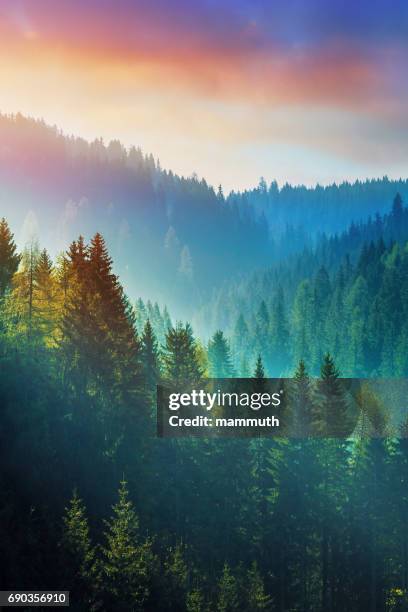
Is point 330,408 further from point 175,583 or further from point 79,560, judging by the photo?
point 79,560

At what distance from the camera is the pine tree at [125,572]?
3884 cm

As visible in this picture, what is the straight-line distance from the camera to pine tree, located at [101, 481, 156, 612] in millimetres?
38844

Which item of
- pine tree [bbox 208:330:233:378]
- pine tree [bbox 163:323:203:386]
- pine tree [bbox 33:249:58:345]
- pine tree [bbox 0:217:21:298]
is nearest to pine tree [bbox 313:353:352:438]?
pine tree [bbox 163:323:203:386]

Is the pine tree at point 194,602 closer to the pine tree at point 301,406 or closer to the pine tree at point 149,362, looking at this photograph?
the pine tree at point 301,406

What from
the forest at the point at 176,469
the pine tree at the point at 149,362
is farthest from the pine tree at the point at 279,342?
the forest at the point at 176,469

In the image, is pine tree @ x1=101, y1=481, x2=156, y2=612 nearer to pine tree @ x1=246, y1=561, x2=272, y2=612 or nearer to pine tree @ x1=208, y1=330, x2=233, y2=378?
pine tree @ x1=246, y1=561, x2=272, y2=612

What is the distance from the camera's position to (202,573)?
161 feet

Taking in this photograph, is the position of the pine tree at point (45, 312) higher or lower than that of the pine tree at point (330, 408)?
higher

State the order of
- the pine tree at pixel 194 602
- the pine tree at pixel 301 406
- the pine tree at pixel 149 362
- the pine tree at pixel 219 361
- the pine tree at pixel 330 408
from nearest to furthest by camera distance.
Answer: the pine tree at pixel 194 602 < the pine tree at pixel 301 406 < the pine tree at pixel 330 408 < the pine tree at pixel 149 362 < the pine tree at pixel 219 361

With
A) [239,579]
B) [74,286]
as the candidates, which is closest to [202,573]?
[239,579]

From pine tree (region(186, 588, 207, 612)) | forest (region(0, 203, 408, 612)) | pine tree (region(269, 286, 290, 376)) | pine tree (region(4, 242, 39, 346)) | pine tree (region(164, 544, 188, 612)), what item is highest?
pine tree (region(269, 286, 290, 376))

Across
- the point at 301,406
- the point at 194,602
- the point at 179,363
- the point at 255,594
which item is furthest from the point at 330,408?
the point at 194,602

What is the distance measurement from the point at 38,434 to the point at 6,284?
14521 millimetres

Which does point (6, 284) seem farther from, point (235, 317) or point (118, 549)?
point (235, 317)
